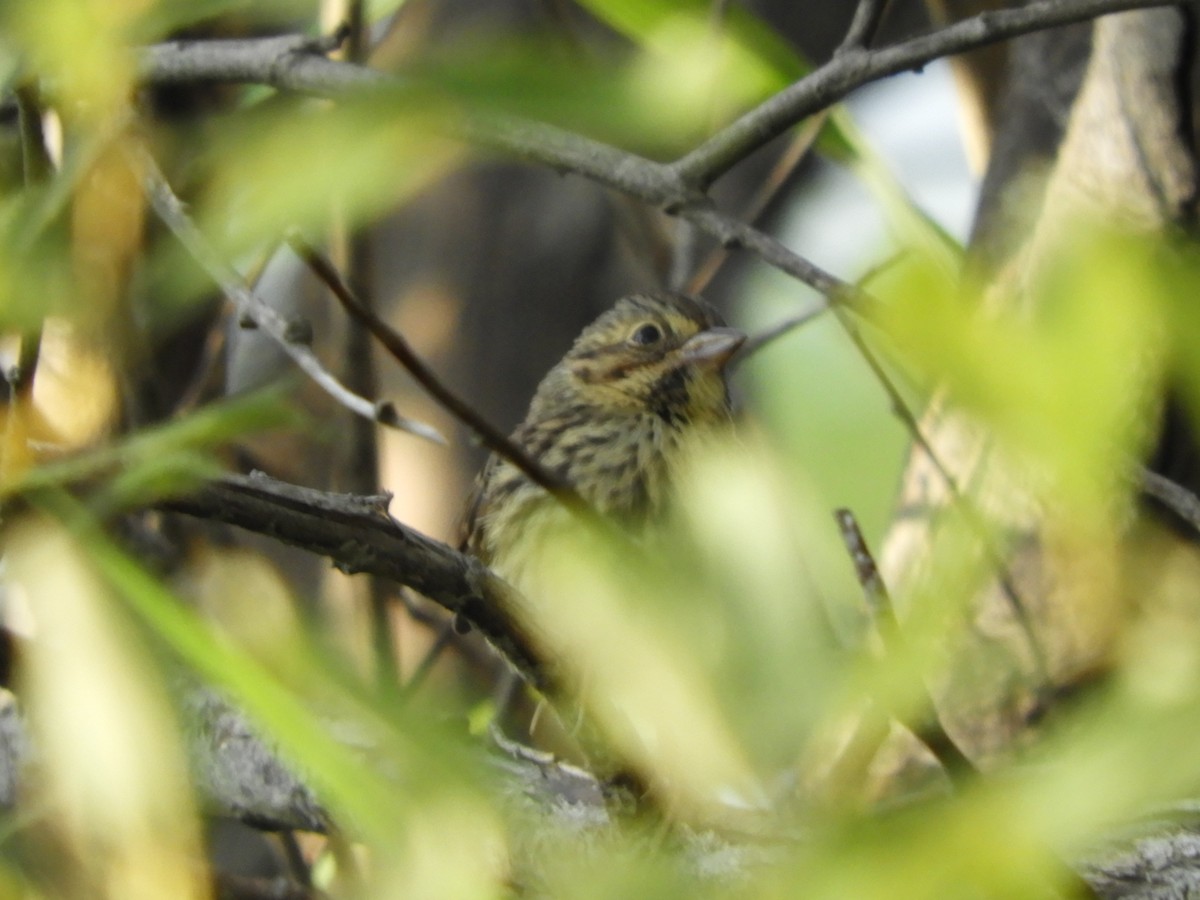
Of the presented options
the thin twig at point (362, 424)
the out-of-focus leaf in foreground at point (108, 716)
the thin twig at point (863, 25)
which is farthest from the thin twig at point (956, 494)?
the thin twig at point (362, 424)

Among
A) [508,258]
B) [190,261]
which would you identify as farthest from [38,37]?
[508,258]

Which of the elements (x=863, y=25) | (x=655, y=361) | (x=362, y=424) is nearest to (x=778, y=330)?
(x=655, y=361)

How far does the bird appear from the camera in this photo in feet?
8.13

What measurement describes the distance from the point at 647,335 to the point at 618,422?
1.00ft

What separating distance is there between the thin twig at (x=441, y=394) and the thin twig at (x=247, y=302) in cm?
29

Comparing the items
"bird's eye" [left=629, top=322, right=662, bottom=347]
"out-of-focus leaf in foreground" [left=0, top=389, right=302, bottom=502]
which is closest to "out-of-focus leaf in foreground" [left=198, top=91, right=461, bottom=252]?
"out-of-focus leaf in foreground" [left=0, top=389, right=302, bottom=502]

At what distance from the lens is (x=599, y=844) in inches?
67.0

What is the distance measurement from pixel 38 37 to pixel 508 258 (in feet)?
11.2

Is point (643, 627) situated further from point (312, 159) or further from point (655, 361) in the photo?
point (655, 361)

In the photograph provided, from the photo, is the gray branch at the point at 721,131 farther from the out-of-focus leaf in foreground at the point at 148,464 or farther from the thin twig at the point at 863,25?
the out-of-focus leaf in foreground at the point at 148,464

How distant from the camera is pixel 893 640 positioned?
2.93 feet

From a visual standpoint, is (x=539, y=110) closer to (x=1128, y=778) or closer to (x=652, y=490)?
(x=1128, y=778)

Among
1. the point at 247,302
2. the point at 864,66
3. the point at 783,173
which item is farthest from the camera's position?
the point at 783,173

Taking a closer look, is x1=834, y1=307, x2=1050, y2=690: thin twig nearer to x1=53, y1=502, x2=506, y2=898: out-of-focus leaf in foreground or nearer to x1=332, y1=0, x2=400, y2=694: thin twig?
x1=53, y1=502, x2=506, y2=898: out-of-focus leaf in foreground
